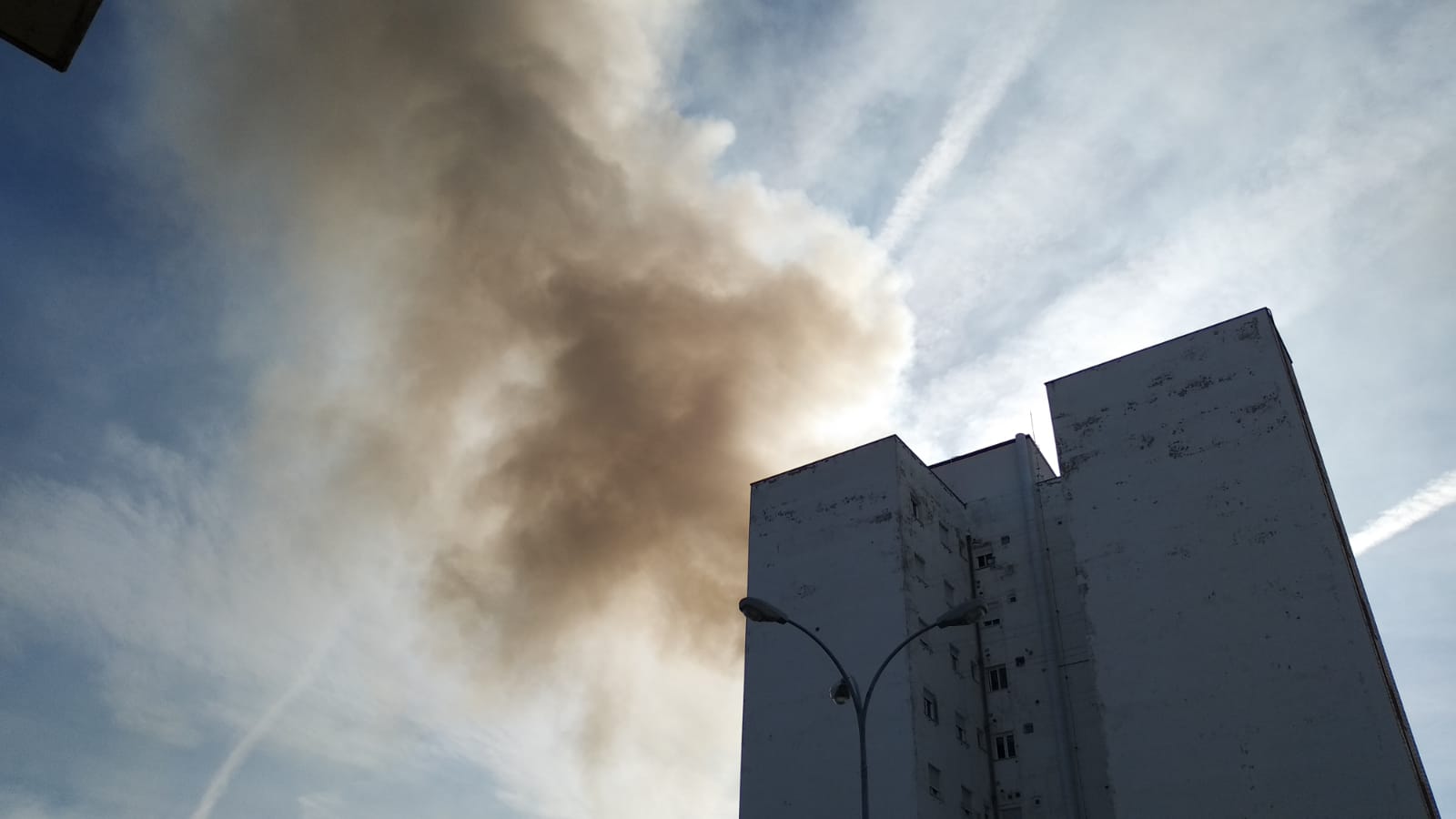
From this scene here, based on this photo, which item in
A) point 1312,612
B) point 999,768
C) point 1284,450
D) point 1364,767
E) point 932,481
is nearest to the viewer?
point 1364,767

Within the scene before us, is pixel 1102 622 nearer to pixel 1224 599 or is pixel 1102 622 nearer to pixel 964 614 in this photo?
pixel 1224 599

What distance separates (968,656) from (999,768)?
558 centimetres

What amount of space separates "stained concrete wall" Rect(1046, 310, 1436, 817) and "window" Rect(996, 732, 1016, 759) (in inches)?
332

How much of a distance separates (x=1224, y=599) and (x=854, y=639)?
16.1 metres

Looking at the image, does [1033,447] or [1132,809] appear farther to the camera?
[1033,447]

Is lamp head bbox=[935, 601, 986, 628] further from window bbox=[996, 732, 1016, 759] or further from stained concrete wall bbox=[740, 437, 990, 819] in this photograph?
window bbox=[996, 732, 1016, 759]

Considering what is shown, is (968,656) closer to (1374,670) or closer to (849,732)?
(849,732)

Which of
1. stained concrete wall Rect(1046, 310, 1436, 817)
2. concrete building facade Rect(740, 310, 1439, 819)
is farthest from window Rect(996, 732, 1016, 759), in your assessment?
stained concrete wall Rect(1046, 310, 1436, 817)

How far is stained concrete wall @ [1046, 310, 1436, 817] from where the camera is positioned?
3612 centimetres

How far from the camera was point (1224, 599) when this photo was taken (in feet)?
132

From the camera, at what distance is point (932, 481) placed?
54812 millimetres

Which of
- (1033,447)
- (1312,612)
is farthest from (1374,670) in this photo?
(1033,447)

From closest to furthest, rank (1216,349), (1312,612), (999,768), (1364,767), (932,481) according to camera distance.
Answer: (1364,767) < (1312,612) < (1216,349) < (999,768) < (932,481)

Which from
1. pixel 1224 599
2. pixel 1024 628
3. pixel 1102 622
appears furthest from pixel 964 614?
pixel 1024 628
